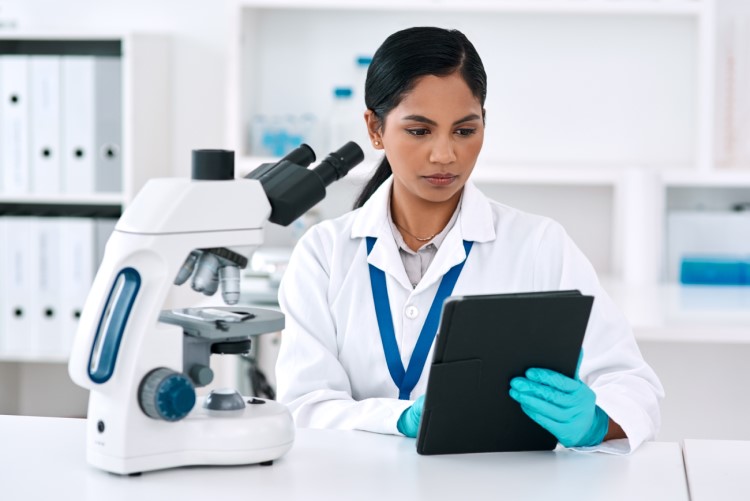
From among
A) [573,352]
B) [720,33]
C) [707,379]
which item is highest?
[720,33]

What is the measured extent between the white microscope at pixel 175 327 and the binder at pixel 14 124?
2073 mm

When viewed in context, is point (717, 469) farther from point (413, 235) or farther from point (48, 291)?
point (48, 291)

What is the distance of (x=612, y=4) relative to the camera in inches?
111

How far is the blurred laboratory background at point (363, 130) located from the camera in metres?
2.80

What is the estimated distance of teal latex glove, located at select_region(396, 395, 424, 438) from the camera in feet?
3.92

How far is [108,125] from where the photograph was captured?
9.65 ft

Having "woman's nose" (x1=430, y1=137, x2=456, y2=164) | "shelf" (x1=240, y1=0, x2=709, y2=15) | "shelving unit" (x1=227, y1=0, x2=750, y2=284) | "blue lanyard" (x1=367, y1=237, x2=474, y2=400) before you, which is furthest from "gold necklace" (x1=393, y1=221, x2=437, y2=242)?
"shelf" (x1=240, y1=0, x2=709, y2=15)

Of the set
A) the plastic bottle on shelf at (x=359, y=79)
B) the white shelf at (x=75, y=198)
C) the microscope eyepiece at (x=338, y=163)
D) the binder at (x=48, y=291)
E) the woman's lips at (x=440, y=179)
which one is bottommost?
the binder at (x=48, y=291)

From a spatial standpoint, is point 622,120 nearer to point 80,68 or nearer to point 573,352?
point 80,68

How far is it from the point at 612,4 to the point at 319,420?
190cm

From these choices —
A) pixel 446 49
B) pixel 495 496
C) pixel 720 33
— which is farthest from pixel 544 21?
pixel 495 496

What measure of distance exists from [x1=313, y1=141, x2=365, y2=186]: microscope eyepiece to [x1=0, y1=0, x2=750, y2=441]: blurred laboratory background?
5.05ft

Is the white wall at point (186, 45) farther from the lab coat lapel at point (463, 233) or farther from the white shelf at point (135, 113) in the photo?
the lab coat lapel at point (463, 233)

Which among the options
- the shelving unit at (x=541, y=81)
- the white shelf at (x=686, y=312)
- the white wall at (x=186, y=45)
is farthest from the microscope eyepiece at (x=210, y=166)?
the white wall at (x=186, y=45)
